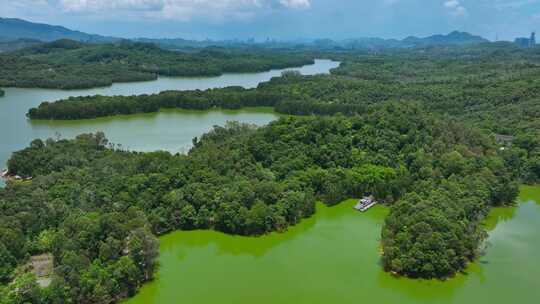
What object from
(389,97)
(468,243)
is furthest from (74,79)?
(468,243)

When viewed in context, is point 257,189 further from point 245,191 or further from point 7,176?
point 7,176

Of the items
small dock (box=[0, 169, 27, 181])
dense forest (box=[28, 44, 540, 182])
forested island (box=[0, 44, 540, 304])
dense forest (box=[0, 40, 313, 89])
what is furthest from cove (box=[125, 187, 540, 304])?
dense forest (box=[0, 40, 313, 89])

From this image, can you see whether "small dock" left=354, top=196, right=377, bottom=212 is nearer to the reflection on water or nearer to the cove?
the cove

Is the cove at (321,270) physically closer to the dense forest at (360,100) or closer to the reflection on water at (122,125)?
the dense forest at (360,100)

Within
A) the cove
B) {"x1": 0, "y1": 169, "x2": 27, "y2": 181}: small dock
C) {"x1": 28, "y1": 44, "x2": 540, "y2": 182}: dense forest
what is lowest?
the cove

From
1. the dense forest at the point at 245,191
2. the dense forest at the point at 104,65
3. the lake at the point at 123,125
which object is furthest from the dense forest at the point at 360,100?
the dense forest at the point at 104,65

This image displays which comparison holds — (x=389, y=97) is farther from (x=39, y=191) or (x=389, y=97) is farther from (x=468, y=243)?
(x=39, y=191)
